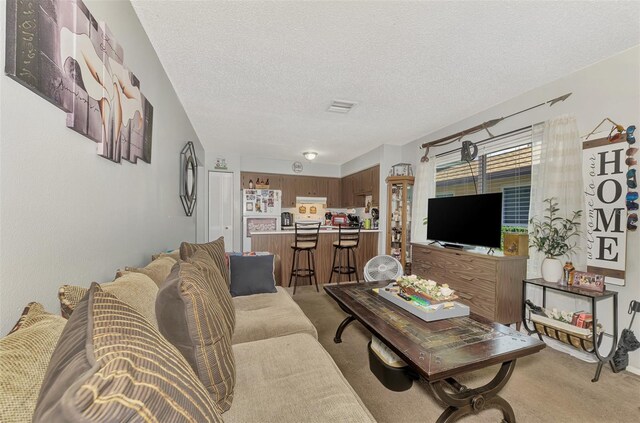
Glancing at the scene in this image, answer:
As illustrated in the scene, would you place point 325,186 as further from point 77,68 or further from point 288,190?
point 77,68

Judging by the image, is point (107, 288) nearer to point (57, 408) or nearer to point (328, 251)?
point (57, 408)

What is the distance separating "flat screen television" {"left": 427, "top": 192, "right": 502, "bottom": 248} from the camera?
8.57 feet

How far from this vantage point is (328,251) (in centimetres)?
443

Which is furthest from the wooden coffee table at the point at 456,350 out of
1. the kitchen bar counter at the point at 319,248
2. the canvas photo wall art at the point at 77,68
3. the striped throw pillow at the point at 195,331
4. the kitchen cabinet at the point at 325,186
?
the kitchen cabinet at the point at 325,186

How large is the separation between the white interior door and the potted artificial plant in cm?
484

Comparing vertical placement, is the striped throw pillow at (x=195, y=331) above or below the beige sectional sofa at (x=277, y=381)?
above

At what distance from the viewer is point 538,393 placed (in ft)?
5.54

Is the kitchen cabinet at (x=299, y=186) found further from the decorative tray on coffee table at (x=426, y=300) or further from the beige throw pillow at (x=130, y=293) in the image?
the beige throw pillow at (x=130, y=293)

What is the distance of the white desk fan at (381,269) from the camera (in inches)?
102

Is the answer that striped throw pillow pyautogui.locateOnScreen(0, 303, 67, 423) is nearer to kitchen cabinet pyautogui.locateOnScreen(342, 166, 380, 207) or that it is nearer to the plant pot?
the plant pot

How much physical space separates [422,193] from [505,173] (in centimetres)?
115

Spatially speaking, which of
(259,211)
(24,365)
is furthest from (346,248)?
(24,365)

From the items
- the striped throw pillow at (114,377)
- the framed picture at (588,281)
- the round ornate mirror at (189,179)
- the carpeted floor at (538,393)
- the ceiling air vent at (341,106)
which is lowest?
the carpeted floor at (538,393)

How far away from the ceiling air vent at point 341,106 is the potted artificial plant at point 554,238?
83.9 inches
